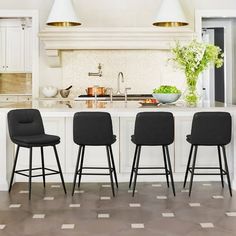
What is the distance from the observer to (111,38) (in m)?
8.46

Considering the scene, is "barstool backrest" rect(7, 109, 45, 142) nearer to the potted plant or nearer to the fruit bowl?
the fruit bowl

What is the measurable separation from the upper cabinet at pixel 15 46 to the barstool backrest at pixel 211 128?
478 centimetres

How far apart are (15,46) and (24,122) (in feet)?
13.2

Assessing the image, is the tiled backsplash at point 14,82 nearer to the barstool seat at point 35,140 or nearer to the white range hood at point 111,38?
the white range hood at point 111,38

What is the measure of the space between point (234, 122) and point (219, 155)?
458 mm

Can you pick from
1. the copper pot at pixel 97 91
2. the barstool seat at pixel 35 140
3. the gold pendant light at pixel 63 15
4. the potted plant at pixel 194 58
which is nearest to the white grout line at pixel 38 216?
the barstool seat at pixel 35 140

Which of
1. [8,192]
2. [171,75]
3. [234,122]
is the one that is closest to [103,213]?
[8,192]

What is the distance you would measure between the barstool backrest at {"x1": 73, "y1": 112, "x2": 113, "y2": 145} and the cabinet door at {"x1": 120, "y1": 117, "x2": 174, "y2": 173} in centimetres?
74

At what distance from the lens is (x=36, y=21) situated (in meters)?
8.91

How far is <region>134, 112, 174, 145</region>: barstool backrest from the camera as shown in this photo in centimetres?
521

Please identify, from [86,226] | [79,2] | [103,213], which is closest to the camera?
[86,226]

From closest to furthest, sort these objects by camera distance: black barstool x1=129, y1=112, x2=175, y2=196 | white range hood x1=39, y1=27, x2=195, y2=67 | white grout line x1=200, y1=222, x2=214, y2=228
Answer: white grout line x1=200, y1=222, x2=214, y2=228, black barstool x1=129, y1=112, x2=175, y2=196, white range hood x1=39, y1=27, x2=195, y2=67

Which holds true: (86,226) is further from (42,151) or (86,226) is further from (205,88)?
(205,88)

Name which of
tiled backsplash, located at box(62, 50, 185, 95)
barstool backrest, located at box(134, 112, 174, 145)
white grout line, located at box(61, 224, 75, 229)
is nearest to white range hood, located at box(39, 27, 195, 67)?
tiled backsplash, located at box(62, 50, 185, 95)
